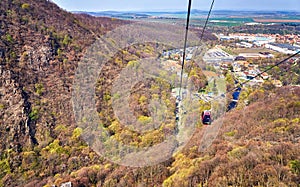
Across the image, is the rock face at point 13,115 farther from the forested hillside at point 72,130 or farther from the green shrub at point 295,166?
the green shrub at point 295,166

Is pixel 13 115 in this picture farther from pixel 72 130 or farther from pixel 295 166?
pixel 295 166

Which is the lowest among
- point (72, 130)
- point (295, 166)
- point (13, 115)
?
point (72, 130)

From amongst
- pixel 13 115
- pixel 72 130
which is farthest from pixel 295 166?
pixel 13 115

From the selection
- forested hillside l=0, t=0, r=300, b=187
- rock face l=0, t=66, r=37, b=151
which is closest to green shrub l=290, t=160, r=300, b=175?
forested hillside l=0, t=0, r=300, b=187

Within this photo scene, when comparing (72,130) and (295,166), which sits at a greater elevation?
(295,166)

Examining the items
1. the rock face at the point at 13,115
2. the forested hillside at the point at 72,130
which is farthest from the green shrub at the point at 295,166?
the rock face at the point at 13,115

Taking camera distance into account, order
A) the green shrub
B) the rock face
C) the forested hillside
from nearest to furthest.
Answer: the green shrub, the forested hillside, the rock face

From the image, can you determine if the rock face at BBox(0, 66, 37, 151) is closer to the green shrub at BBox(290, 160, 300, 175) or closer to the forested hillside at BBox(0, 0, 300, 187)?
the forested hillside at BBox(0, 0, 300, 187)

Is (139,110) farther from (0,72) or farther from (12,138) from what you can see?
(0,72)

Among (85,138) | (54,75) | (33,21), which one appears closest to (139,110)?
(85,138)
